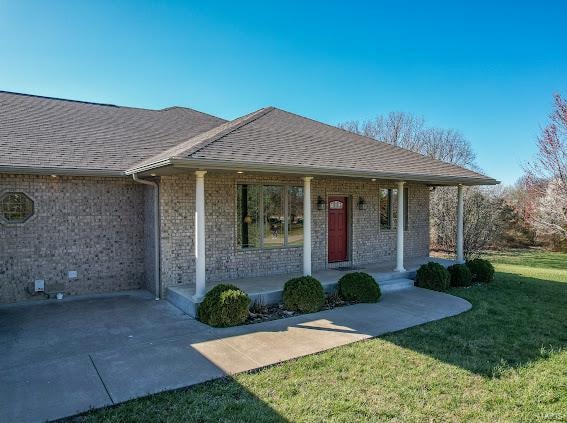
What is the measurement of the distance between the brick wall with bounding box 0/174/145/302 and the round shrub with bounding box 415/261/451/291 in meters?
7.42

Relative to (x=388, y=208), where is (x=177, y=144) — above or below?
above

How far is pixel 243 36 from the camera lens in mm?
14016

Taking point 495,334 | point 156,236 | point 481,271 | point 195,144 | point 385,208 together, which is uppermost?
point 195,144

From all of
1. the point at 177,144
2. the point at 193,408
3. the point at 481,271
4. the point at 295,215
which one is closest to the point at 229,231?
the point at 295,215

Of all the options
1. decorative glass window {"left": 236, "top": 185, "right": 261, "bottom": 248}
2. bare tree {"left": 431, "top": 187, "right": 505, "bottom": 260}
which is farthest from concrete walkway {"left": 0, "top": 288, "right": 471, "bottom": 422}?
bare tree {"left": 431, "top": 187, "right": 505, "bottom": 260}

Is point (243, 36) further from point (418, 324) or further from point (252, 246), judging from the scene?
point (418, 324)

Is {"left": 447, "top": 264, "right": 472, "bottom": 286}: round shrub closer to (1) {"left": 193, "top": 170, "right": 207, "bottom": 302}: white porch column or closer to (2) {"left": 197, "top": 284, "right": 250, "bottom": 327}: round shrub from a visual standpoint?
(2) {"left": 197, "top": 284, "right": 250, "bottom": 327}: round shrub

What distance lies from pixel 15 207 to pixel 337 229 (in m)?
8.33

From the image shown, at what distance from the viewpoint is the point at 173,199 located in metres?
8.88

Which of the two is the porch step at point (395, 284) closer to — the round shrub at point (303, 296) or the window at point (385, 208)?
the round shrub at point (303, 296)

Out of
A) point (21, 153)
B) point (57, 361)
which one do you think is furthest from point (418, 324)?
point (21, 153)

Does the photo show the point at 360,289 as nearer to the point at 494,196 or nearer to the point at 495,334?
the point at 495,334

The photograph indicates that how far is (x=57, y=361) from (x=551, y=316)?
9020 millimetres

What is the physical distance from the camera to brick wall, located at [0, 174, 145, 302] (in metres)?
8.34
